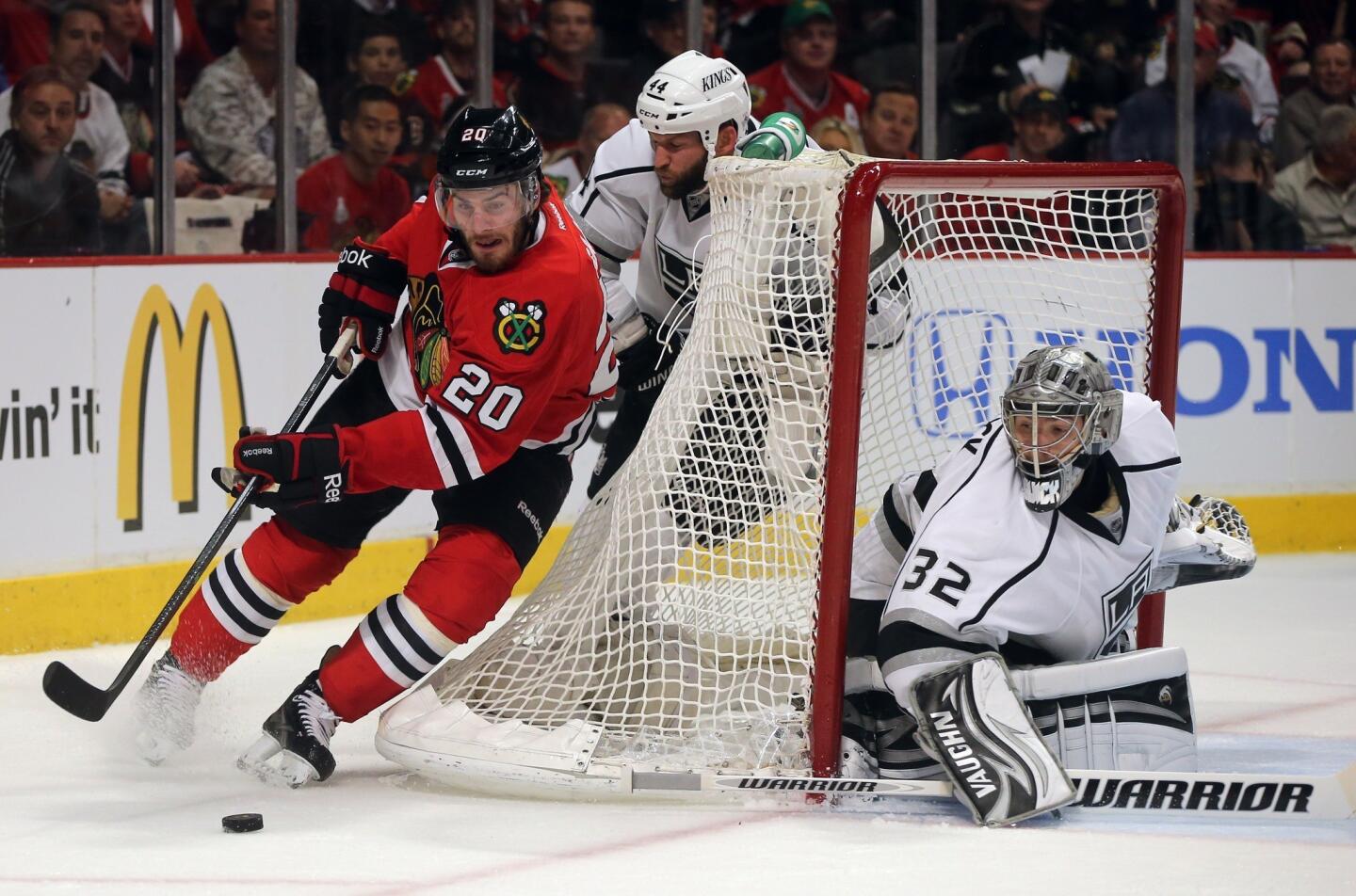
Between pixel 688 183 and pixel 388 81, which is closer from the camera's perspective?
pixel 688 183

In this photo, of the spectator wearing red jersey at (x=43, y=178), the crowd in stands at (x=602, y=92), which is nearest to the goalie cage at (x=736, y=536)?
the spectator wearing red jersey at (x=43, y=178)

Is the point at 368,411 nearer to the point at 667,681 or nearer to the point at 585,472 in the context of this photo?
the point at 667,681

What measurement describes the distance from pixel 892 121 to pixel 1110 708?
345 centimetres

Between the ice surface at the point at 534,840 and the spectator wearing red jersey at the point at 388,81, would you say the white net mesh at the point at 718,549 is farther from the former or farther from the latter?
the spectator wearing red jersey at the point at 388,81

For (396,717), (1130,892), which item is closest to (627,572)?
(396,717)

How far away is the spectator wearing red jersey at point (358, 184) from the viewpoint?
533 cm

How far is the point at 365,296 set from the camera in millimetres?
3395

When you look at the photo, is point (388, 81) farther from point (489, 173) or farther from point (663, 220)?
point (489, 173)

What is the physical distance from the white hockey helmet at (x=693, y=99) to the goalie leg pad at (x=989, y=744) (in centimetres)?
107

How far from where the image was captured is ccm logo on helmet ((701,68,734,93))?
11.3 feet

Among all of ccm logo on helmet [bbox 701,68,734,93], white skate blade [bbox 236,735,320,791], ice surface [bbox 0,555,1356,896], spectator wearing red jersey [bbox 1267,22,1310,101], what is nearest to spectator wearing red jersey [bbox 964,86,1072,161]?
spectator wearing red jersey [bbox 1267,22,1310,101]

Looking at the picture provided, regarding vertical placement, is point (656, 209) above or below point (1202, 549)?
above

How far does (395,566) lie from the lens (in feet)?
16.5

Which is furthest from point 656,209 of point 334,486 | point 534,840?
point 534,840
